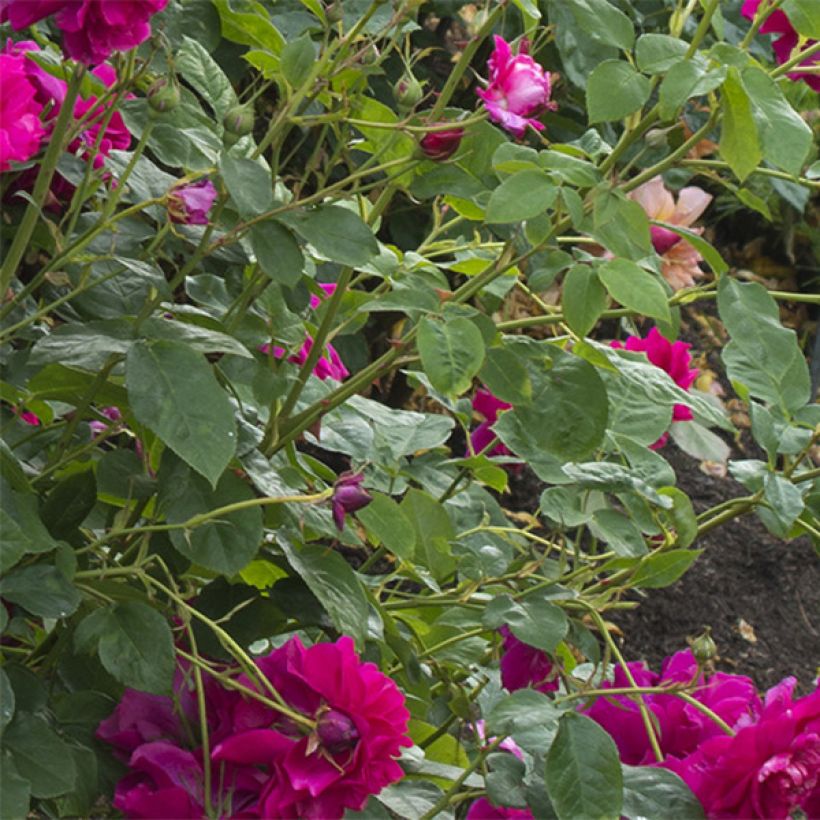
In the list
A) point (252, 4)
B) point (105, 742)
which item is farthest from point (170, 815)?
point (252, 4)

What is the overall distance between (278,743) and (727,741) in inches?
11.5

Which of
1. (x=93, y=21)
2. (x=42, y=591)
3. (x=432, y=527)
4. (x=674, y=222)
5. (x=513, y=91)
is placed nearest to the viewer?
(x=93, y=21)

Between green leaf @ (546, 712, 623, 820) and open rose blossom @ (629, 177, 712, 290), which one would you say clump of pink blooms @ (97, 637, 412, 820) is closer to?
green leaf @ (546, 712, 623, 820)

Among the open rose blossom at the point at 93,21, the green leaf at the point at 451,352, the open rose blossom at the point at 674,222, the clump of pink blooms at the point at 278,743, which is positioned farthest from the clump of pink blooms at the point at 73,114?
the open rose blossom at the point at 674,222

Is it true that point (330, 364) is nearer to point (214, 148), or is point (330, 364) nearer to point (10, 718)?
point (214, 148)

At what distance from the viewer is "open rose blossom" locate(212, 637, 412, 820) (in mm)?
821

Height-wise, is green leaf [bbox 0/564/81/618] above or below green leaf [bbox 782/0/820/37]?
below

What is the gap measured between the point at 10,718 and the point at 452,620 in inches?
16.4

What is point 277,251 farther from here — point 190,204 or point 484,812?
point 484,812

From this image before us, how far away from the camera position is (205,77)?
101 centimetres

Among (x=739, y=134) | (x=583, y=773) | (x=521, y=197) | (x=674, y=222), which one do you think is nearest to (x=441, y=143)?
(x=521, y=197)

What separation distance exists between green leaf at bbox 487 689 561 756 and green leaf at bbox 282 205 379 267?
290 millimetres

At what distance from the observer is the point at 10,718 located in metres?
0.81

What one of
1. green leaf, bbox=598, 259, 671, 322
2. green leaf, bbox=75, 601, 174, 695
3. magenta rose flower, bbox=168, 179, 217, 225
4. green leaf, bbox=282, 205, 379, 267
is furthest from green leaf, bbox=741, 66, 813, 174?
green leaf, bbox=75, 601, 174, 695
